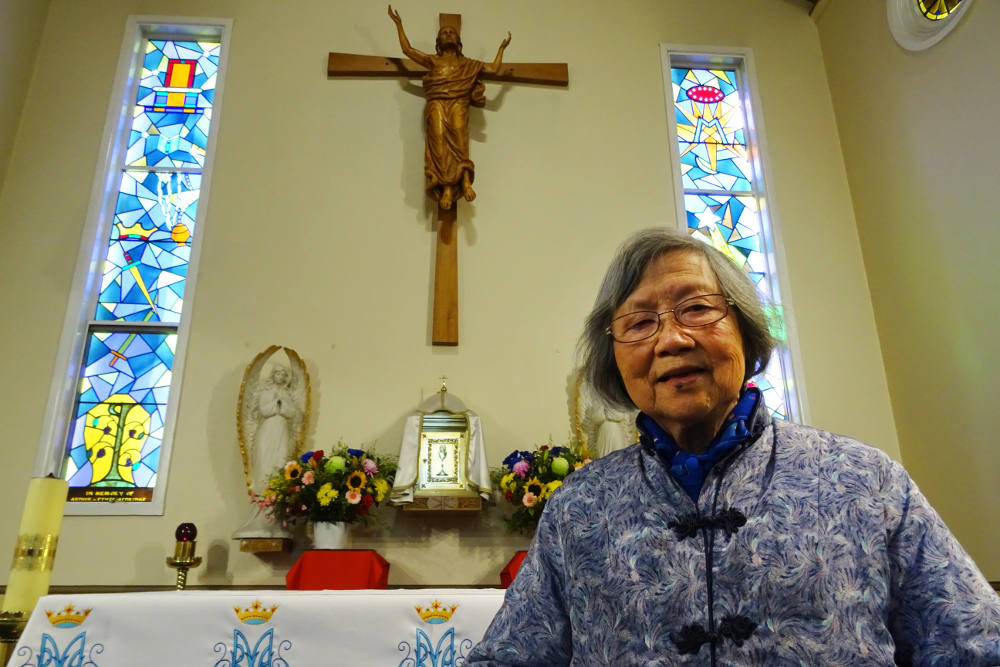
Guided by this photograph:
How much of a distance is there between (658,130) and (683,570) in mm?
4502

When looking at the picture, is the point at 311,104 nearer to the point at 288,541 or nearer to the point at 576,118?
the point at 576,118

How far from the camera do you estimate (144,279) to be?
4762 millimetres

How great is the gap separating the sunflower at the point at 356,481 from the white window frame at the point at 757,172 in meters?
2.45

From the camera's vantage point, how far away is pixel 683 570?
119 centimetres

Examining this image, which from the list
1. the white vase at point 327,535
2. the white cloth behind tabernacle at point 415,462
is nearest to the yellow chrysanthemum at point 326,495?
the white vase at point 327,535

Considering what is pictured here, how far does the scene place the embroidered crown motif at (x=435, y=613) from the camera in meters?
2.16

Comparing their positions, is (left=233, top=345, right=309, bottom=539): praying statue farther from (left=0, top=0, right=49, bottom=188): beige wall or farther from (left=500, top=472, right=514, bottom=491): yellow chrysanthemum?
(left=0, top=0, right=49, bottom=188): beige wall

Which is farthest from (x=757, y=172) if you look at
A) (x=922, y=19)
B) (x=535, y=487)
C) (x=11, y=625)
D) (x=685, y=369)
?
(x=11, y=625)

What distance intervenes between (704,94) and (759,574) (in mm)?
5028

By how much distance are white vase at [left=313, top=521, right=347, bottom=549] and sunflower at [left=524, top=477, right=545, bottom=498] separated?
902 mm

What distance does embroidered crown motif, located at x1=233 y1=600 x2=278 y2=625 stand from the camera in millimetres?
2139

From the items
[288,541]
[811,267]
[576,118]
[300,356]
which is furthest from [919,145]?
[288,541]

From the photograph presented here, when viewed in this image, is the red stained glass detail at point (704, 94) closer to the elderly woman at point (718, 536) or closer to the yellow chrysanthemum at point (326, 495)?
the yellow chrysanthemum at point (326, 495)

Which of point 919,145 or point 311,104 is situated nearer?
point 919,145
